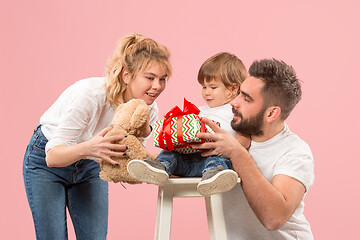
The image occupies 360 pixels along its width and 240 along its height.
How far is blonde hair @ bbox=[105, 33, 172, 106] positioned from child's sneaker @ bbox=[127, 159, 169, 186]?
61 cm

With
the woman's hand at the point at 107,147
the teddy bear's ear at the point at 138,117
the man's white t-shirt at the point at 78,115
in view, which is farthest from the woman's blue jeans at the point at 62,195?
the teddy bear's ear at the point at 138,117

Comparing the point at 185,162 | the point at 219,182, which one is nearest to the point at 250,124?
the point at 185,162

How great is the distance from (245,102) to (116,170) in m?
0.68

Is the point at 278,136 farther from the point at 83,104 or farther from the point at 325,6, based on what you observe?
the point at 325,6

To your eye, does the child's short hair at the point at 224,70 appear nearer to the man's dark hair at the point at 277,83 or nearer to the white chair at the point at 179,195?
the man's dark hair at the point at 277,83

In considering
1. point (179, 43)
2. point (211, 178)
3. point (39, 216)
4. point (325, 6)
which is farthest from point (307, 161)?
point (325, 6)

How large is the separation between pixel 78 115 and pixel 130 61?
A: 392mm

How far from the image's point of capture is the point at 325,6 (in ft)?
13.7

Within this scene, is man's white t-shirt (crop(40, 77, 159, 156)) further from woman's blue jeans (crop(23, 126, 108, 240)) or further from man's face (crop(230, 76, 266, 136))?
man's face (crop(230, 76, 266, 136))

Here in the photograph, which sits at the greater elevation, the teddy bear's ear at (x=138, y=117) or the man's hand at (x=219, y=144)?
the teddy bear's ear at (x=138, y=117)

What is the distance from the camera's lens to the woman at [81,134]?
2193mm

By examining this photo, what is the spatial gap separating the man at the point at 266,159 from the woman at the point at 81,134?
0.50 m

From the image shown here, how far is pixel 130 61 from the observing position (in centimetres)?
230

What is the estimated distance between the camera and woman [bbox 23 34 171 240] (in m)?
2.19
